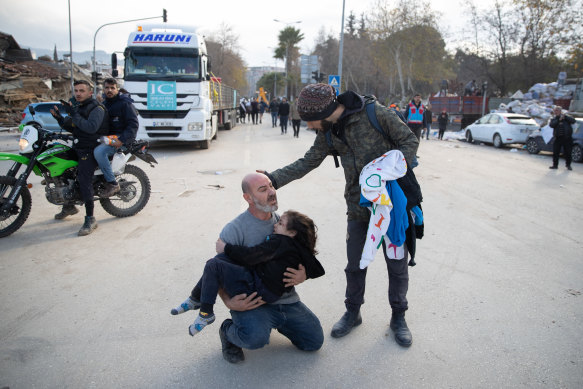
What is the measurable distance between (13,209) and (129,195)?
4.81 feet

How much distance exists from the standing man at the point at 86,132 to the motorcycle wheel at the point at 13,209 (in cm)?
65

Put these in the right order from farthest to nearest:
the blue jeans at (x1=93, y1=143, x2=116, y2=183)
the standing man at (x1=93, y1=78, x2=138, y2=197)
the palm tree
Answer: the palm tree
the standing man at (x1=93, y1=78, x2=138, y2=197)
the blue jeans at (x1=93, y1=143, x2=116, y2=183)

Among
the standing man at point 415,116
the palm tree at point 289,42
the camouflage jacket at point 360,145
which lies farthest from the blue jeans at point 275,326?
the palm tree at point 289,42

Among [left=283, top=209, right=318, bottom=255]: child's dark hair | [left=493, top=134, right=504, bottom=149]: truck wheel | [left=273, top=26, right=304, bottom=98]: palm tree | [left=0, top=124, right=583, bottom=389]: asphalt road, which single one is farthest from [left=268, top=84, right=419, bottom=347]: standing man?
[left=273, top=26, right=304, bottom=98]: palm tree

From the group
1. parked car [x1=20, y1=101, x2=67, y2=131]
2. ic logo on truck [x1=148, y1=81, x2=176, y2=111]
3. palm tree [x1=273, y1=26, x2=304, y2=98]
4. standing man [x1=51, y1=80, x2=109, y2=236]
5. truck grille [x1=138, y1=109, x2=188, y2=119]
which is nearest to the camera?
standing man [x1=51, y1=80, x2=109, y2=236]

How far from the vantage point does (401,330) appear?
310cm

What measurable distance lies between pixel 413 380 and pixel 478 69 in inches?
1804

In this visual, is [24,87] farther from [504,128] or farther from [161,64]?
[504,128]

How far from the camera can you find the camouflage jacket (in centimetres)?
287

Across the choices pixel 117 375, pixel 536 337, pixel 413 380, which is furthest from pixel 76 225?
pixel 536 337

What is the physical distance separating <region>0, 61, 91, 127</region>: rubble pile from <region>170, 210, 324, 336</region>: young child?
28.1 metres

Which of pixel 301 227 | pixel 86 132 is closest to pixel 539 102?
pixel 86 132

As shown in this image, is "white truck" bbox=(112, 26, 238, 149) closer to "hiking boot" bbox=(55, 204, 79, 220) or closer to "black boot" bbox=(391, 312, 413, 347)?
"hiking boot" bbox=(55, 204, 79, 220)

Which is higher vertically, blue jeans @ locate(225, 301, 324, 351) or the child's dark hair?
the child's dark hair
